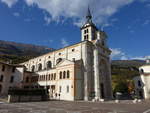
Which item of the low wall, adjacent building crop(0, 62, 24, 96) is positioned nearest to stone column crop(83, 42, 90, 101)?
the low wall

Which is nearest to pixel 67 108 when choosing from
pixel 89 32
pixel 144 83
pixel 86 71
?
pixel 86 71

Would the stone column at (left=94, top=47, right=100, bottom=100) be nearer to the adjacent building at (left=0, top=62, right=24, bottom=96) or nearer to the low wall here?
the low wall

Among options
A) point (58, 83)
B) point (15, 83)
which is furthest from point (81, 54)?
point (15, 83)

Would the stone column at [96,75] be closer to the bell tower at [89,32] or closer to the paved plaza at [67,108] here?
the bell tower at [89,32]

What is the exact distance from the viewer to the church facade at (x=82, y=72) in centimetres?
3644

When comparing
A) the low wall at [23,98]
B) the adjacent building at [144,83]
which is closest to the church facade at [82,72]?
the low wall at [23,98]

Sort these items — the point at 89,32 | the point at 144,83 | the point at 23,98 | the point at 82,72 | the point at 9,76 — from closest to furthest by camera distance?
the point at 23,98, the point at 82,72, the point at 9,76, the point at 144,83, the point at 89,32

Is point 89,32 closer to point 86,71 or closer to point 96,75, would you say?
point 86,71

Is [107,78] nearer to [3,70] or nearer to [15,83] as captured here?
[15,83]

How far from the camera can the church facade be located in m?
36.4

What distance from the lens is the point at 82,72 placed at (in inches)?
1518

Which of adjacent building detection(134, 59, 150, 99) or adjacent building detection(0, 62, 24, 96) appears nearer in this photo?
adjacent building detection(0, 62, 24, 96)

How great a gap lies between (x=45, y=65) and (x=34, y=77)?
21.4 feet

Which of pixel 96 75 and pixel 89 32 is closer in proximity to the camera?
pixel 96 75
